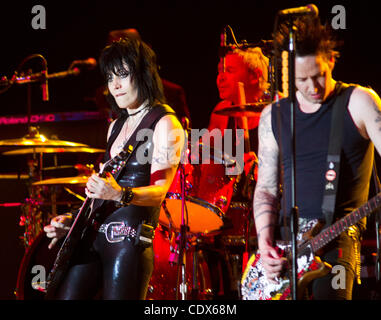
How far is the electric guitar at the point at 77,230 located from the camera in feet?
9.66

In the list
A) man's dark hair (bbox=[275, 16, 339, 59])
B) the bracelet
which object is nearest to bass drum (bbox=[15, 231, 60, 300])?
the bracelet

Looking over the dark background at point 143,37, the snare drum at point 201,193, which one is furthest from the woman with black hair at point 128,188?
the dark background at point 143,37

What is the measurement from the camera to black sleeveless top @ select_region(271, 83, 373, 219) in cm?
280

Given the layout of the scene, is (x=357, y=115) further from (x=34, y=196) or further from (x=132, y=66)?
(x=34, y=196)

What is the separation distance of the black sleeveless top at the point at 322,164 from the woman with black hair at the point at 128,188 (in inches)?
Result: 27.8

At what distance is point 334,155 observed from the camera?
9.19ft

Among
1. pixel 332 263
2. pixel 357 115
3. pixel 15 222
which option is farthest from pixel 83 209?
pixel 15 222

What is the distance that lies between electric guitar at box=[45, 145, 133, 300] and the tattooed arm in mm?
791

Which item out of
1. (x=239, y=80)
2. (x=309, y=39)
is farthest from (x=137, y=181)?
(x=239, y=80)

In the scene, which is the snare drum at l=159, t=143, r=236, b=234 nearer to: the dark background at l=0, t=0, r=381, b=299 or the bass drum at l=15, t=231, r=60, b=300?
the bass drum at l=15, t=231, r=60, b=300

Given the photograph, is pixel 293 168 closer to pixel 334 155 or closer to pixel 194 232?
pixel 334 155

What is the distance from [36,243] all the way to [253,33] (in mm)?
3490

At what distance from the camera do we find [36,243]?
5539 millimetres

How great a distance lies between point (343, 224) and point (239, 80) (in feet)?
10.4
